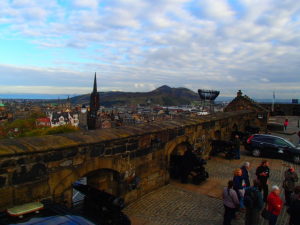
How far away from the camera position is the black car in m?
12.3

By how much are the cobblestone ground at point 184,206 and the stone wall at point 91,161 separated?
1.11 ft

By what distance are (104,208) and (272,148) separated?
10.3 m

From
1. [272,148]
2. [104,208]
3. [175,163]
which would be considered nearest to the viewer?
[104,208]

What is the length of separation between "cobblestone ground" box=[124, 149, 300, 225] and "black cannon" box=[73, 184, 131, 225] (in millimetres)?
1090

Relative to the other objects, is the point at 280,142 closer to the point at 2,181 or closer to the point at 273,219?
the point at 273,219

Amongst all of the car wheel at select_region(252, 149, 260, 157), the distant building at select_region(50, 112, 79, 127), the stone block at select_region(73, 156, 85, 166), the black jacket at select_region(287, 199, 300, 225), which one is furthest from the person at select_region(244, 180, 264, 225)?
the distant building at select_region(50, 112, 79, 127)

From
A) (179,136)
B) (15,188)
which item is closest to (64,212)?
(15,188)

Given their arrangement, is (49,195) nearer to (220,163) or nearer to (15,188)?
(15,188)

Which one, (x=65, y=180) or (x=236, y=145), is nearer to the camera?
(x=65, y=180)

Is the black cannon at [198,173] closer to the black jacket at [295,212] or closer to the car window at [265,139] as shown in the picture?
the black jacket at [295,212]

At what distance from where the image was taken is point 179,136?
8.80 meters

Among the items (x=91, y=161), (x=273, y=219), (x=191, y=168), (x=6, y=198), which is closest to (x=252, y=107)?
(x=191, y=168)

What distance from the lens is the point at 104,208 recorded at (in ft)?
15.9

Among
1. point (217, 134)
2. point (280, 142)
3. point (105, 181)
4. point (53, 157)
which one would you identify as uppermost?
point (53, 157)
